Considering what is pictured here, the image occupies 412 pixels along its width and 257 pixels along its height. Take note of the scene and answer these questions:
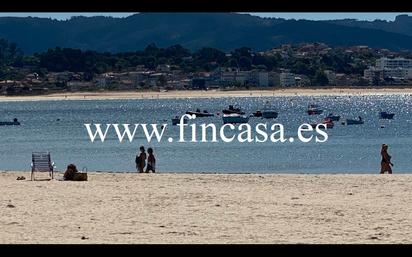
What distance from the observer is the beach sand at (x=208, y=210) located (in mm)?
9055

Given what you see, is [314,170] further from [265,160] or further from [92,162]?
[92,162]

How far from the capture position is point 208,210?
11883 mm

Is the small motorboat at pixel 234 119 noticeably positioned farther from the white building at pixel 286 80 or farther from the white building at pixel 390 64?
the white building at pixel 390 64

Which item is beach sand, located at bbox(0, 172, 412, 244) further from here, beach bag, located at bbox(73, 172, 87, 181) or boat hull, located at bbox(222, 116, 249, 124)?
boat hull, located at bbox(222, 116, 249, 124)

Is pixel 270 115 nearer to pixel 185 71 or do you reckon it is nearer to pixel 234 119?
pixel 234 119

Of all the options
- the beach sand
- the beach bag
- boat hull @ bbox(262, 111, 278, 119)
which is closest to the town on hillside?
boat hull @ bbox(262, 111, 278, 119)

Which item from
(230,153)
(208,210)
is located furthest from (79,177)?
(230,153)

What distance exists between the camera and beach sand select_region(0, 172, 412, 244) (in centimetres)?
905

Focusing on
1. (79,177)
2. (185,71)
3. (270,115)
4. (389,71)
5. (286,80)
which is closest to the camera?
(79,177)

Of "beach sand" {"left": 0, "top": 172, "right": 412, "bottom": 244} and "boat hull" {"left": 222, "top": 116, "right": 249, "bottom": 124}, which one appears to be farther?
"boat hull" {"left": 222, "top": 116, "right": 249, "bottom": 124}

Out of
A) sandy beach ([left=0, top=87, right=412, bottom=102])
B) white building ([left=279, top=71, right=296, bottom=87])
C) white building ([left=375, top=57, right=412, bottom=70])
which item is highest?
white building ([left=375, top=57, right=412, bottom=70])

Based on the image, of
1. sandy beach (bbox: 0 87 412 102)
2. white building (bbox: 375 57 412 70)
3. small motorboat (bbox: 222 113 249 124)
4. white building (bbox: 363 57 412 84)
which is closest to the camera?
small motorboat (bbox: 222 113 249 124)
